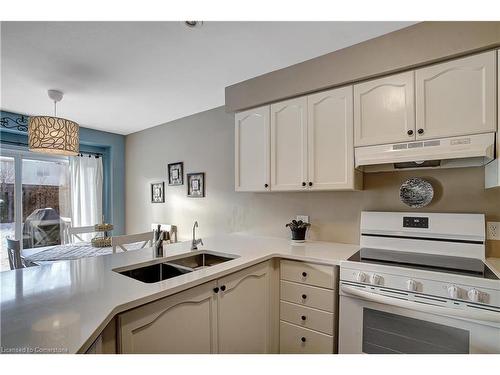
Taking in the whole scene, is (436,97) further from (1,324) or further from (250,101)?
(1,324)

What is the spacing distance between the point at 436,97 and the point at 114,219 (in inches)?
164

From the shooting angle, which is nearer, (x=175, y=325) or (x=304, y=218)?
(x=175, y=325)

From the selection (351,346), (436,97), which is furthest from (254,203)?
(436,97)

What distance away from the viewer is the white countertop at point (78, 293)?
70 centimetres

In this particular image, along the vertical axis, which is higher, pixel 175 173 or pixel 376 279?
pixel 175 173

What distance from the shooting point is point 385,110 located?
1606 mm

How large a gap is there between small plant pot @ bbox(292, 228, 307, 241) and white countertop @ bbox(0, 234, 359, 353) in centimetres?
37

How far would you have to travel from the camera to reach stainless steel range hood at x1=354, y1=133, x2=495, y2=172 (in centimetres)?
131

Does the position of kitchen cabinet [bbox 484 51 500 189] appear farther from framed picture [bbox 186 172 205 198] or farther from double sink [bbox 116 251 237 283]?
framed picture [bbox 186 172 205 198]

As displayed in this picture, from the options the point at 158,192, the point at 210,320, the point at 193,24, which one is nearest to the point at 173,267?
the point at 210,320

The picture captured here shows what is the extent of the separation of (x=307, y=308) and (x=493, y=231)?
121 cm

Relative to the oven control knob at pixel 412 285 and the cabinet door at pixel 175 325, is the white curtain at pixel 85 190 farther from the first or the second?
the oven control knob at pixel 412 285

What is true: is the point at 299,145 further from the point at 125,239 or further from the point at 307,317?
the point at 125,239
